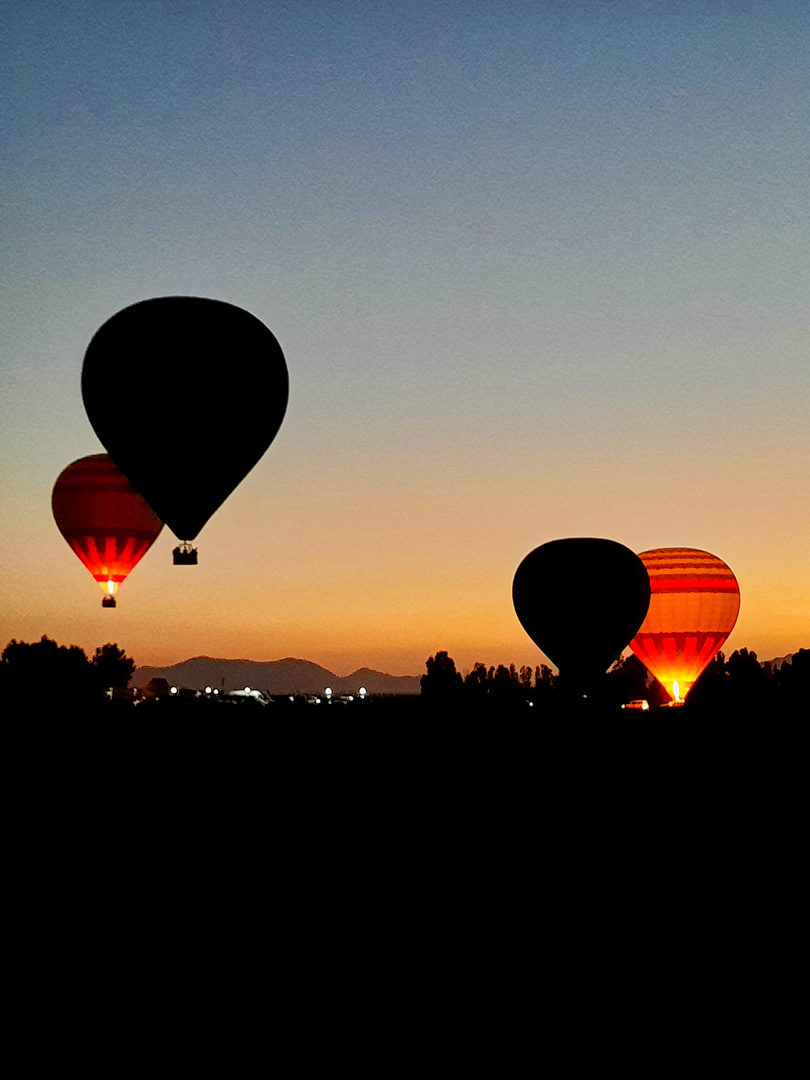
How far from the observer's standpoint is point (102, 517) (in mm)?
31750

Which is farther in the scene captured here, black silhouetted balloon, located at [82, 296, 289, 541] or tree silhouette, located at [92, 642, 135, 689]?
tree silhouette, located at [92, 642, 135, 689]

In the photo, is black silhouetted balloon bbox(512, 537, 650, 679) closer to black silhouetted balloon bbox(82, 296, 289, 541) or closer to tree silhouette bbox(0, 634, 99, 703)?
black silhouetted balloon bbox(82, 296, 289, 541)

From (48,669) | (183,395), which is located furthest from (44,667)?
(183,395)

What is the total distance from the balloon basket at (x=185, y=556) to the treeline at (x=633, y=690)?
11.2 m

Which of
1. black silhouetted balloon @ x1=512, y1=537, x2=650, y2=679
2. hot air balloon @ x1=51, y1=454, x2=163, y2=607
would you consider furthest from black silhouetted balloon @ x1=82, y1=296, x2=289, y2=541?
hot air balloon @ x1=51, y1=454, x2=163, y2=607

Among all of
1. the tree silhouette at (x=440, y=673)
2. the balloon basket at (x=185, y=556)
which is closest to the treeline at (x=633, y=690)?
the tree silhouette at (x=440, y=673)

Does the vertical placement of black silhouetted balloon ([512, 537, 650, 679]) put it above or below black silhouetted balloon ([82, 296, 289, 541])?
→ below

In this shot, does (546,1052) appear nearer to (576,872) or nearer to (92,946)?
(92,946)

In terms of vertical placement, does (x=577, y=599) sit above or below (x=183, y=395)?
below

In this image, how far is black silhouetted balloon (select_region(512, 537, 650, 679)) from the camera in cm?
2883

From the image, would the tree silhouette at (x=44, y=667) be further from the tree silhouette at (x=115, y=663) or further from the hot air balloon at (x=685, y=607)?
the hot air balloon at (x=685, y=607)

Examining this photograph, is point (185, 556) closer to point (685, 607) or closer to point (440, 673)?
point (685, 607)

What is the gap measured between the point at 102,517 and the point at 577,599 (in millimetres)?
12114

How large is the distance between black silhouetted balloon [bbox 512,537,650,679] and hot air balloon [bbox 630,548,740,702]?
7.88 meters
